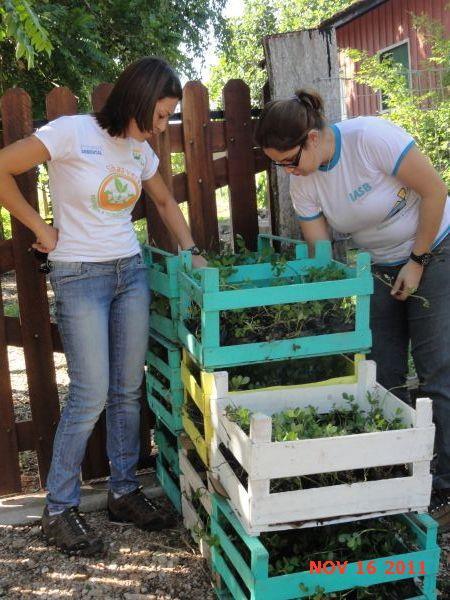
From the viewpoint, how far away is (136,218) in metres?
3.57

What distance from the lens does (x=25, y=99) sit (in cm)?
324

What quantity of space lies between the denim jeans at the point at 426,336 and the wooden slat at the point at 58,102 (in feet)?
5.42

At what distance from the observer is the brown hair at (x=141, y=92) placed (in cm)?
273

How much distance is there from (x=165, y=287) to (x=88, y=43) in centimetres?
559

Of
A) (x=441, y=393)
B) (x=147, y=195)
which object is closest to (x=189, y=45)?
(x=147, y=195)

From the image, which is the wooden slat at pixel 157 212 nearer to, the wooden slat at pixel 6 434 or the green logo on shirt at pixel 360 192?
the wooden slat at pixel 6 434

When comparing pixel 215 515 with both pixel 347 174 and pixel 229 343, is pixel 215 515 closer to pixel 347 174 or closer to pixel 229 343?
pixel 229 343

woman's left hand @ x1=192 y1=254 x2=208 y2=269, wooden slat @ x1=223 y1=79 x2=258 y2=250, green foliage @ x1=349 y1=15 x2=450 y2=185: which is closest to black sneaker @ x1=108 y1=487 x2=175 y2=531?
woman's left hand @ x1=192 y1=254 x2=208 y2=269

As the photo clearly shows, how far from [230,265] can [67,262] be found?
2.54 ft

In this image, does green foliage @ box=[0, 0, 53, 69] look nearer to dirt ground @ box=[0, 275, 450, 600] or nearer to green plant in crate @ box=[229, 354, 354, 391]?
green plant in crate @ box=[229, 354, 354, 391]

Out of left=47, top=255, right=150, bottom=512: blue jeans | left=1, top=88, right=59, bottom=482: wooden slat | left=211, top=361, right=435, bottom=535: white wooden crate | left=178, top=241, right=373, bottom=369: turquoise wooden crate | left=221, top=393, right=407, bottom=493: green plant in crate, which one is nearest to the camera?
left=211, top=361, right=435, bottom=535: white wooden crate

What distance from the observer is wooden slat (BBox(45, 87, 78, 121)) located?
3.28m

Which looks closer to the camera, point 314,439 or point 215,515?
point 314,439

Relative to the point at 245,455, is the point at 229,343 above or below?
above
